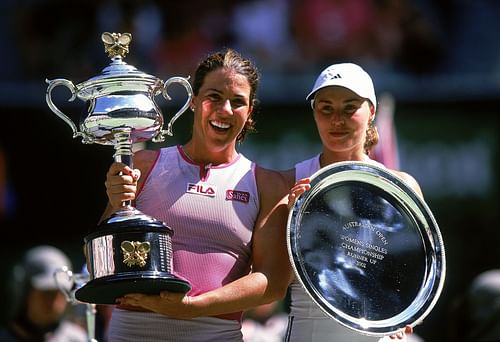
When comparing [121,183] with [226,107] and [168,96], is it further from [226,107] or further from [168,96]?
[226,107]

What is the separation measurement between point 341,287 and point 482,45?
246 inches

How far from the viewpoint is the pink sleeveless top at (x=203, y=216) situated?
16.6ft

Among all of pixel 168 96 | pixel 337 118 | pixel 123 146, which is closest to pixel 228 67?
pixel 168 96

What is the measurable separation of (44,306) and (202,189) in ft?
7.01

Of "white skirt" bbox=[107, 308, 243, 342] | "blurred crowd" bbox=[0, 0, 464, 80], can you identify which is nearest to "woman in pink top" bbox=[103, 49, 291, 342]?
"white skirt" bbox=[107, 308, 243, 342]

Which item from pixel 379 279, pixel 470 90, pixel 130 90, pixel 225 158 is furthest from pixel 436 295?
pixel 470 90

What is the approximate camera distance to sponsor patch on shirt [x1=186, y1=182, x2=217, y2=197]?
5.14 meters

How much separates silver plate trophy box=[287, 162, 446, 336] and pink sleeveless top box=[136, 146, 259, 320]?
0.73 feet

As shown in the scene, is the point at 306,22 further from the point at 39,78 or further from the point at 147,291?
the point at 147,291

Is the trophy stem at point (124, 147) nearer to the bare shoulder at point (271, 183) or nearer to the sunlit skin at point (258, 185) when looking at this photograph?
the sunlit skin at point (258, 185)

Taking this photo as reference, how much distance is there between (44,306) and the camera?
7047 mm

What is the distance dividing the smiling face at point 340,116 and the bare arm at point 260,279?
0.80 feet

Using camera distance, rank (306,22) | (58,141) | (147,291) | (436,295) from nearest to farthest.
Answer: (147,291) → (436,295) → (58,141) → (306,22)

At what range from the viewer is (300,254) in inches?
198
